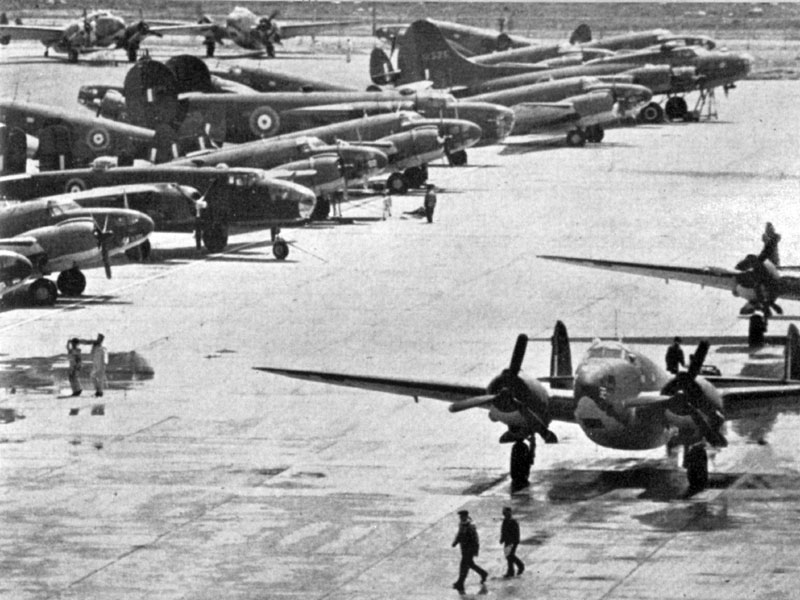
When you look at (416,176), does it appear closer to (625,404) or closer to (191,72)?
(191,72)

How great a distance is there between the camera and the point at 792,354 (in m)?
38.5

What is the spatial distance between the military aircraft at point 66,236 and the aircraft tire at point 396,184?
2105cm

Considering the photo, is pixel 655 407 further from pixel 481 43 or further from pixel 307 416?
pixel 481 43

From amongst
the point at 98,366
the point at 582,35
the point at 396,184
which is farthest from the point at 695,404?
the point at 582,35

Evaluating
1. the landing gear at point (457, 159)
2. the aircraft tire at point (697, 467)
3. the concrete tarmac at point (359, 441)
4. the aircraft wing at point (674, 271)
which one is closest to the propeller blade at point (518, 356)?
the concrete tarmac at point (359, 441)

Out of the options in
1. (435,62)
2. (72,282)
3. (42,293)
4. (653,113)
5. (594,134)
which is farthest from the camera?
(435,62)

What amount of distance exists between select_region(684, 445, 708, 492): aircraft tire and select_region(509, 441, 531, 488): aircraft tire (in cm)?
276

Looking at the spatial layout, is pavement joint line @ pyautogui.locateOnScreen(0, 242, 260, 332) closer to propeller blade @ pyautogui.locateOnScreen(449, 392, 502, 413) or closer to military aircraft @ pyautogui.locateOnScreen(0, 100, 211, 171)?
military aircraft @ pyautogui.locateOnScreen(0, 100, 211, 171)

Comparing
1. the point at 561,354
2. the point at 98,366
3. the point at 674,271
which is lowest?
the point at 98,366

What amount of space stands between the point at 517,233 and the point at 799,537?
125 ft

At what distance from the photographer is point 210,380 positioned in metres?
45.9

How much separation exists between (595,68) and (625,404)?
82905mm

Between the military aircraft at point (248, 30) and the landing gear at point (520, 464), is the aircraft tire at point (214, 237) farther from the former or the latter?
the military aircraft at point (248, 30)

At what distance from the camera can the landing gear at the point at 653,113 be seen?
115 meters
